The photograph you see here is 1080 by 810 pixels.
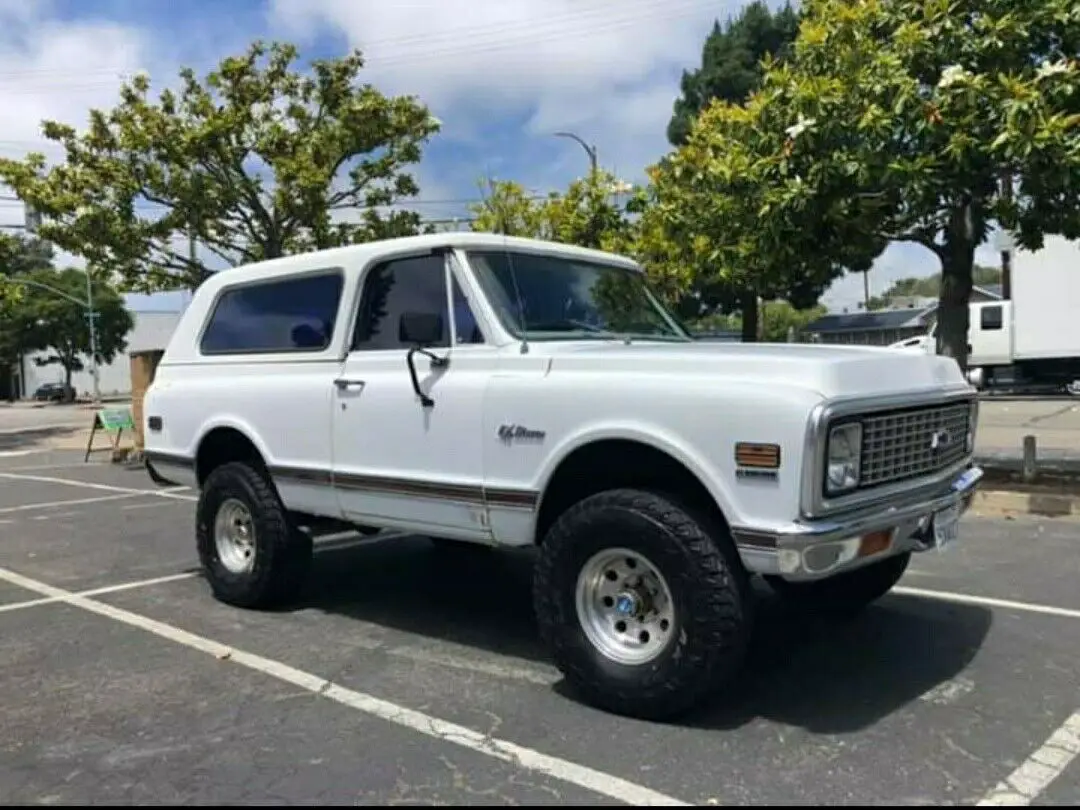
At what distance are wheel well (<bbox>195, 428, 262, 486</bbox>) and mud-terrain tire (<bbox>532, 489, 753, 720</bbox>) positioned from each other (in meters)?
2.62

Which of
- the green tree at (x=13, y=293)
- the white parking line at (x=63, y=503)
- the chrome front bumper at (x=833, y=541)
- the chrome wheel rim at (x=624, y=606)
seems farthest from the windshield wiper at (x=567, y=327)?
the green tree at (x=13, y=293)

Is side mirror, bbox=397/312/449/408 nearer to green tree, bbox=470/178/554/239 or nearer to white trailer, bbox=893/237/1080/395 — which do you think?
green tree, bbox=470/178/554/239

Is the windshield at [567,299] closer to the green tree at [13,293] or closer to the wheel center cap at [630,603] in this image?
the wheel center cap at [630,603]

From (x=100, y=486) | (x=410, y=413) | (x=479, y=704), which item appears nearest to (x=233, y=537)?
(x=410, y=413)

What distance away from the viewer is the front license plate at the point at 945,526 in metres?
4.43

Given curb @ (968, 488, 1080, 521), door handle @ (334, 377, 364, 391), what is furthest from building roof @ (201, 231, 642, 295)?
curb @ (968, 488, 1080, 521)

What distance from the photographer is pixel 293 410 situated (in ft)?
18.8

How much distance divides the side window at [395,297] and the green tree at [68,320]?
51966mm

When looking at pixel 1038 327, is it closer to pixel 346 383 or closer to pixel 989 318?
pixel 989 318

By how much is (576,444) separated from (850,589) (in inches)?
85.3

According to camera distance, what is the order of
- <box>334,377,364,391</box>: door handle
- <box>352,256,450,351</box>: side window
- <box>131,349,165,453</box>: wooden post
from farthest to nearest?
<box>131,349,165,453</box>: wooden post → <box>334,377,364,391</box>: door handle → <box>352,256,450,351</box>: side window

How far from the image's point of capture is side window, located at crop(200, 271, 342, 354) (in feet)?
19.0

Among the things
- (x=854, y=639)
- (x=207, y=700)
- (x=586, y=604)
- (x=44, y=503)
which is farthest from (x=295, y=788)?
(x=44, y=503)

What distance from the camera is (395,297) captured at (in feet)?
17.9
